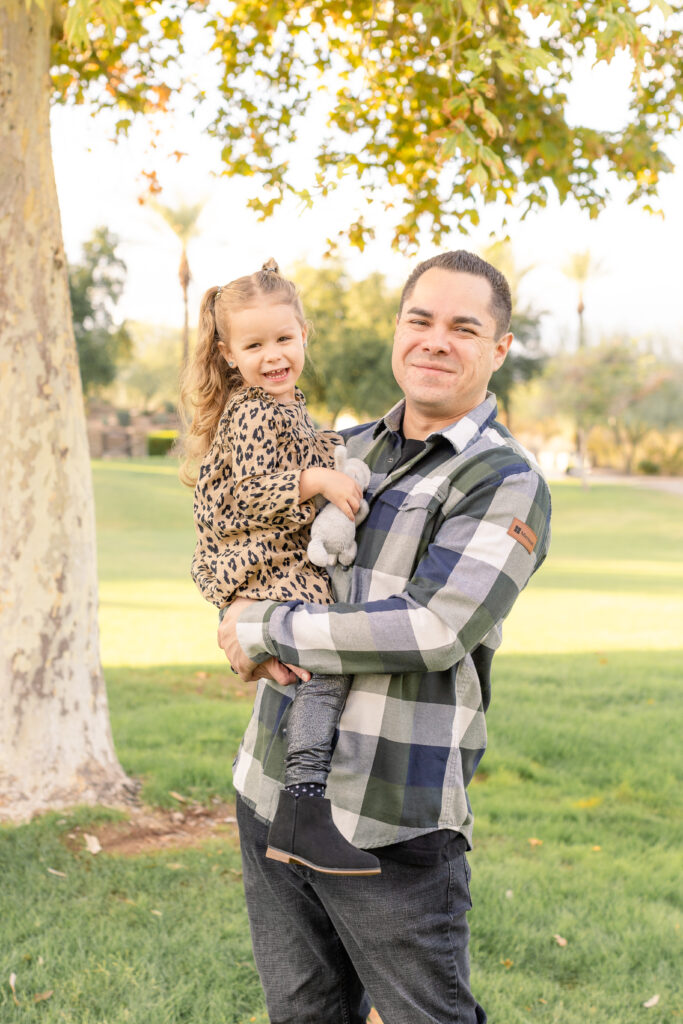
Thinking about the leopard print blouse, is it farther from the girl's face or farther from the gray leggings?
the gray leggings

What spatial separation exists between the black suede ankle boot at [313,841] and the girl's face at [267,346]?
1180 mm

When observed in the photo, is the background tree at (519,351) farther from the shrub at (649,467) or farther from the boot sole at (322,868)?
the boot sole at (322,868)

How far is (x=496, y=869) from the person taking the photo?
470 cm

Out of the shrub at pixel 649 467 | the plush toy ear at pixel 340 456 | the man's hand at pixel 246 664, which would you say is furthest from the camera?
the shrub at pixel 649 467

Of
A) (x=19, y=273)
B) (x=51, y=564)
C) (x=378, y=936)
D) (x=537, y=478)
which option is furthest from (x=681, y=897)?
(x=19, y=273)

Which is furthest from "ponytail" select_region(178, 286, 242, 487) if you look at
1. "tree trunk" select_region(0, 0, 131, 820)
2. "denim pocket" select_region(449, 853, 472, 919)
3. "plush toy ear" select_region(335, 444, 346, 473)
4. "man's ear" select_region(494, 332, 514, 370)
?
"tree trunk" select_region(0, 0, 131, 820)

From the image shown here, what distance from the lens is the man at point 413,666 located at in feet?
6.70

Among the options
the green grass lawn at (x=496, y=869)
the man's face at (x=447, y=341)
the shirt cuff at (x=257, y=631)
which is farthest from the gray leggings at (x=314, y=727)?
the green grass lawn at (x=496, y=869)

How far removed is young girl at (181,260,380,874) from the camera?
2.07 m

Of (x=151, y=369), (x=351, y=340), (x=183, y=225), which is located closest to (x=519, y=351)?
(x=351, y=340)

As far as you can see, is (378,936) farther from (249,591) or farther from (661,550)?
(661,550)

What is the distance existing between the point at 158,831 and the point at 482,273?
12.7 ft

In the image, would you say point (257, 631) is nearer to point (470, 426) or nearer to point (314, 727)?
point (314, 727)

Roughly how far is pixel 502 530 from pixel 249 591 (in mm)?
696
